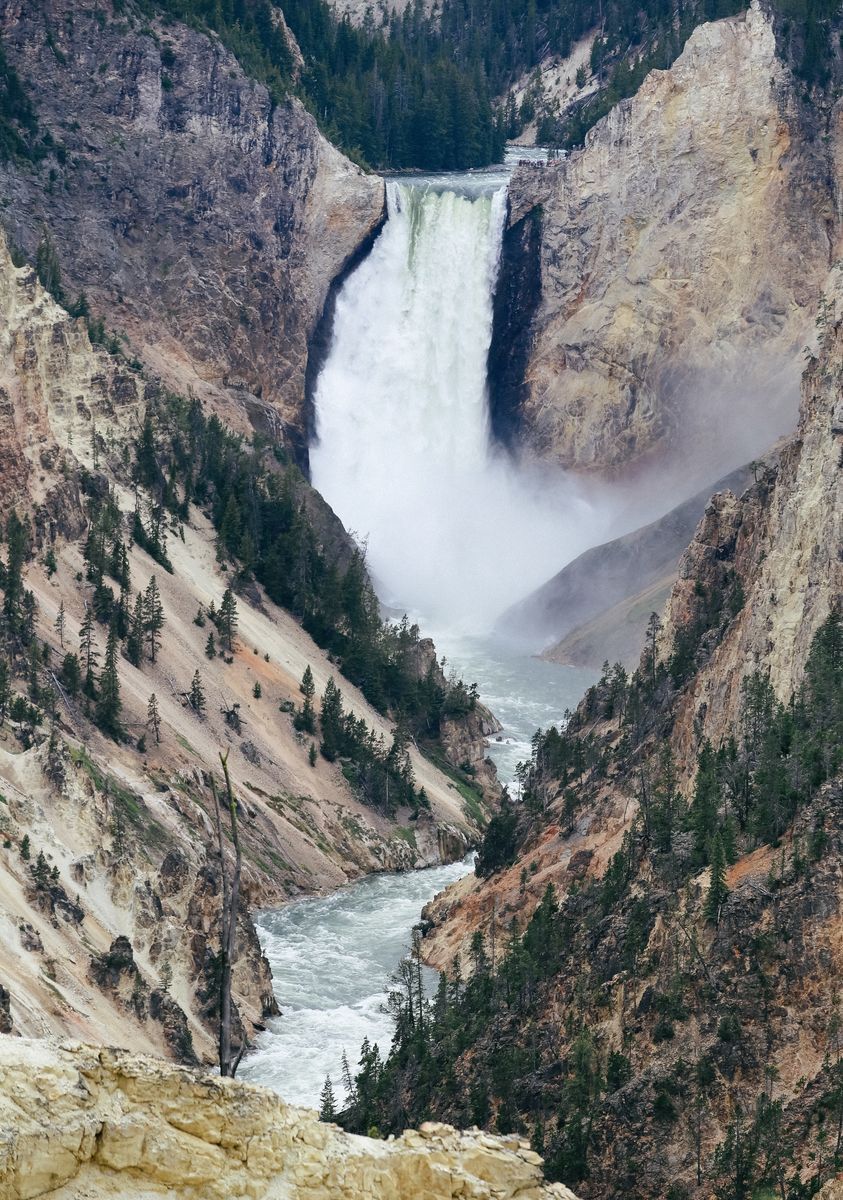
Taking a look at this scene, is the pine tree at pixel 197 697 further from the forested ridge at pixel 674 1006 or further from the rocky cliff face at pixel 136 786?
the forested ridge at pixel 674 1006

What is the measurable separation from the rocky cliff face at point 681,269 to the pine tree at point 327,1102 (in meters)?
103

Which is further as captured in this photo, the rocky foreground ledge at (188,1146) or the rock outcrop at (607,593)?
the rock outcrop at (607,593)

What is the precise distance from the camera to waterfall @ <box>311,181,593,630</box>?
166m

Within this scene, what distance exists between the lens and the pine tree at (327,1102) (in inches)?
1988

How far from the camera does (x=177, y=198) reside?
15075 centimetres

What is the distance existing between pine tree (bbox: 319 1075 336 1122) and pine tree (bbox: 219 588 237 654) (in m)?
50.5

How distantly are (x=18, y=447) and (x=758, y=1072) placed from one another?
2617 inches

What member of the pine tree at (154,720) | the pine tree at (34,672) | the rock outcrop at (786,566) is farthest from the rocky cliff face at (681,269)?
the rock outcrop at (786,566)

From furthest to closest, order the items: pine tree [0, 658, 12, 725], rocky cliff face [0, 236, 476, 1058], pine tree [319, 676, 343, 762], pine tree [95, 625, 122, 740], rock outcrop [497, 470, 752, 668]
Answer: rock outcrop [497, 470, 752, 668] < pine tree [319, 676, 343, 762] < pine tree [95, 625, 122, 740] < pine tree [0, 658, 12, 725] < rocky cliff face [0, 236, 476, 1058]

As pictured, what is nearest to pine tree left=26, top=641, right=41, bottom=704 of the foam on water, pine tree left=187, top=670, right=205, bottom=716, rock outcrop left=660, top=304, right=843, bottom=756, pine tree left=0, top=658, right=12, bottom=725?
pine tree left=0, top=658, right=12, bottom=725

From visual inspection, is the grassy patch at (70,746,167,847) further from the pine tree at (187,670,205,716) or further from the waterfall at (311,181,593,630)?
the waterfall at (311,181,593,630)

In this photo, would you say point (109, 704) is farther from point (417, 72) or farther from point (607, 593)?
point (417, 72)

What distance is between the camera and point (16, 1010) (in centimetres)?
4422

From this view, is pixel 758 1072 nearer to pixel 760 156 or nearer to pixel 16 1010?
pixel 16 1010
